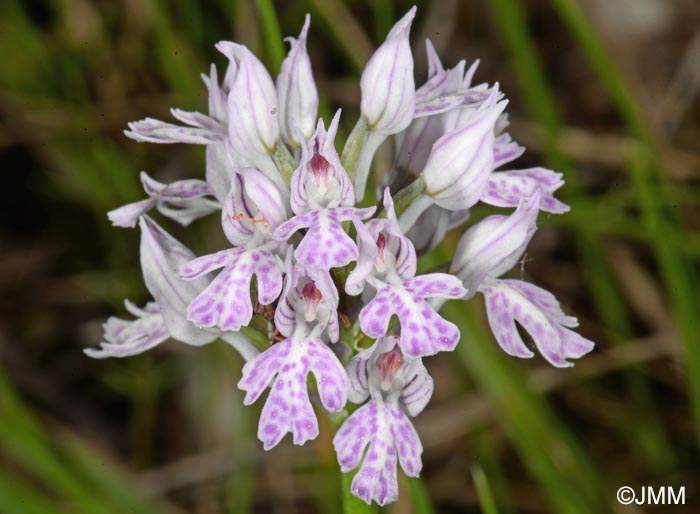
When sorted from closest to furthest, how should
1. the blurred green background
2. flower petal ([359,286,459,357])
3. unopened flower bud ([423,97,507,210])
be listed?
flower petal ([359,286,459,357]) < unopened flower bud ([423,97,507,210]) < the blurred green background


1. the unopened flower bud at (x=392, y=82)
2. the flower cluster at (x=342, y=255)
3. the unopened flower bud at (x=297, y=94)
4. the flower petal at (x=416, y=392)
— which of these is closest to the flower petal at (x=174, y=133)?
the flower cluster at (x=342, y=255)

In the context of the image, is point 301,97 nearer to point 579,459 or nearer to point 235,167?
point 235,167

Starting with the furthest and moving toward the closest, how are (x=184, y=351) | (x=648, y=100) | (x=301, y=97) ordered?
(x=648, y=100), (x=184, y=351), (x=301, y=97)

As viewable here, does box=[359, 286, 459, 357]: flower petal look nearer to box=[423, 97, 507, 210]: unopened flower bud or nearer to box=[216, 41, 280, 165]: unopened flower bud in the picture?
box=[423, 97, 507, 210]: unopened flower bud

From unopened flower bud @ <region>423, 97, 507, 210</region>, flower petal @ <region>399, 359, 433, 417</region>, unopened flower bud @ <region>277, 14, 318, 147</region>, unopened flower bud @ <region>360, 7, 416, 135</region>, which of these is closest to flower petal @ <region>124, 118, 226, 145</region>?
unopened flower bud @ <region>277, 14, 318, 147</region>

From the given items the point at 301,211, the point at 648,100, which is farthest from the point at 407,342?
the point at 648,100
